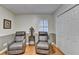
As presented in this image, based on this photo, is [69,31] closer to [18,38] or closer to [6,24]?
[18,38]

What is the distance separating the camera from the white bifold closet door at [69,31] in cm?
195

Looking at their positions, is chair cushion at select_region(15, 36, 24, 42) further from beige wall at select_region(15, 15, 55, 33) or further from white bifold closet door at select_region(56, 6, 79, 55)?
white bifold closet door at select_region(56, 6, 79, 55)

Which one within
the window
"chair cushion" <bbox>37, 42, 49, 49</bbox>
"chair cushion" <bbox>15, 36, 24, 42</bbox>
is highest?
the window

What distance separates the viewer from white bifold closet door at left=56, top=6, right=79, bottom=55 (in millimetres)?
1952

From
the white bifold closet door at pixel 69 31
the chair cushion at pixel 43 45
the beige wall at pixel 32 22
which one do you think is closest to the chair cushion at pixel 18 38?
the beige wall at pixel 32 22

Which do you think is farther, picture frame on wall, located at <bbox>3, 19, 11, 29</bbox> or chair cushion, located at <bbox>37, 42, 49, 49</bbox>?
chair cushion, located at <bbox>37, 42, 49, 49</bbox>

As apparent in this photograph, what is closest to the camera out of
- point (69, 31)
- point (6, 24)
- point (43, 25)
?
point (6, 24)

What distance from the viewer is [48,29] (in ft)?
8.12

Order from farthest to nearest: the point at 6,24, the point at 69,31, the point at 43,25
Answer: the point at 43,25 < the point at 69,31 < the point at 6,24

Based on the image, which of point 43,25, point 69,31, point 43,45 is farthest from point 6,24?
point 69,31

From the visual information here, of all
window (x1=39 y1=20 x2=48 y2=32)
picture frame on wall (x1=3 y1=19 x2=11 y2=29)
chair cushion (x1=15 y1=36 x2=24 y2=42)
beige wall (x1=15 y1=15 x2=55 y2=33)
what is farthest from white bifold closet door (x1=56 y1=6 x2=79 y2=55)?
picture frame on wall (x1=3 y1=19 x2=11 y2=29)

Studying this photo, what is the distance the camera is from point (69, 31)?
2303mm

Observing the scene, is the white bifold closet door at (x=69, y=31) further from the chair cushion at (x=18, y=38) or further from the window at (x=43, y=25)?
the chair cushion at (x=18, y=38)
